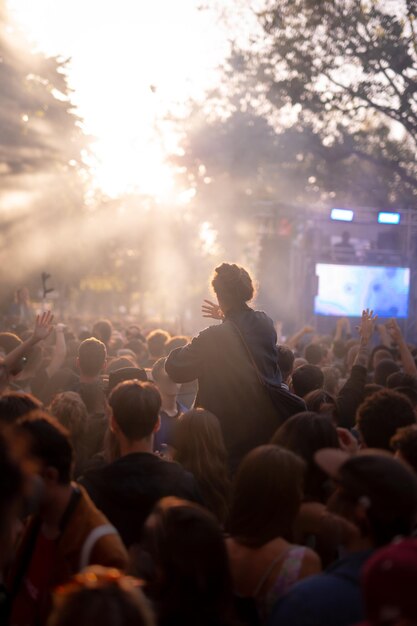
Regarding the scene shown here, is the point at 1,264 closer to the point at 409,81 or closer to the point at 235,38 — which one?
the point at 235,38

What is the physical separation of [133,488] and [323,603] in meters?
1.44

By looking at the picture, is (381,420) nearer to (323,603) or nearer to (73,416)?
(73,416)

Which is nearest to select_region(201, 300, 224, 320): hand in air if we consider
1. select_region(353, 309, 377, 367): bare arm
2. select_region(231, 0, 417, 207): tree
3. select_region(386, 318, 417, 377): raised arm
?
select_region(353, 309, 377, 367): bare arm

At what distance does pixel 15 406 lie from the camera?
187 inches

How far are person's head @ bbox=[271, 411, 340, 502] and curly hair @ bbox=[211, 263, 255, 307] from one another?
1.55 metres

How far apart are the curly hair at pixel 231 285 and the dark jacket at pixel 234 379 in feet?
0.66

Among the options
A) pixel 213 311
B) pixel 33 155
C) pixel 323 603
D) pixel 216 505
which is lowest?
pixel 216 505

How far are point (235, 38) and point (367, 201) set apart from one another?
12562 millimetres

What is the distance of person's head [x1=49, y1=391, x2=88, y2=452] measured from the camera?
212 inches

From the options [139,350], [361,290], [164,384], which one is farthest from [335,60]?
[164,384]

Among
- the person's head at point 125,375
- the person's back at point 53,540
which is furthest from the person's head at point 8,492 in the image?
the person's head at point 125,375

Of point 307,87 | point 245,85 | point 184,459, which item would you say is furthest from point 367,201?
point 184,459

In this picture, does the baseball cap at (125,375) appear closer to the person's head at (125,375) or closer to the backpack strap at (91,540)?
the person's head at (125,375)

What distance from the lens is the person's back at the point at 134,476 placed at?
4355mm
